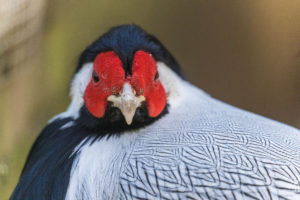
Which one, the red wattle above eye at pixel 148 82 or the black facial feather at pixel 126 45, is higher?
the black facial feather at pixel 126 45

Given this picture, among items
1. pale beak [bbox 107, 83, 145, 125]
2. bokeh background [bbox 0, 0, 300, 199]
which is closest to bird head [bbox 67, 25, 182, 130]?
pale beak [bbox 107, 83, 145, 125]

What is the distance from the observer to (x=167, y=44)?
1.65 m

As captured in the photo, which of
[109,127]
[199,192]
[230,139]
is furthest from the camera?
[109,127]

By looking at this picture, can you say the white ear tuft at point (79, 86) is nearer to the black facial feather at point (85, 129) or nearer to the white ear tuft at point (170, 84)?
the black facial feather at point (85, 129)

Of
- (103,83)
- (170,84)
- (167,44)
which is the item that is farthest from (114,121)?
(167,44)

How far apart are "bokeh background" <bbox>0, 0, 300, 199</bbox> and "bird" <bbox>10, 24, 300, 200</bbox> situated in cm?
17

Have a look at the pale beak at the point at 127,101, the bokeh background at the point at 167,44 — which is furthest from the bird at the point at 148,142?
the bokeh background at the point at 167,44

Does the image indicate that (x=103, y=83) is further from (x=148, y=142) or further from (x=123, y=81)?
(x=148, y=142)

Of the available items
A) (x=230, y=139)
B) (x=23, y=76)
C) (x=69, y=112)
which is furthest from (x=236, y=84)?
(x=23, y=76)

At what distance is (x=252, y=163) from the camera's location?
0.79 m

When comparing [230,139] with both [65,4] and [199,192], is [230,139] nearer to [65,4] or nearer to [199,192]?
[199,192]

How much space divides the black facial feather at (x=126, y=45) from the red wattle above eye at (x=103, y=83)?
0.8 inches

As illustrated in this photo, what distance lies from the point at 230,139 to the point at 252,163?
3.6 inches

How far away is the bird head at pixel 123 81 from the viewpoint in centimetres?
91
